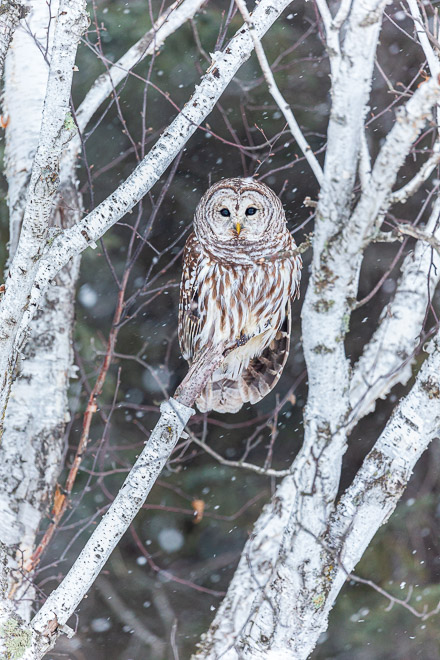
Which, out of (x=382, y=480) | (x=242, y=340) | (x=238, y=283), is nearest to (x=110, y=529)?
(x=382, y=480)

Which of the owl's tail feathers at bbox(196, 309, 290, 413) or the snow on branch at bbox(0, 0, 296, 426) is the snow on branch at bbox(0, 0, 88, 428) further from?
the owl's tail feathers at bbox(196, 309, 290, 413)

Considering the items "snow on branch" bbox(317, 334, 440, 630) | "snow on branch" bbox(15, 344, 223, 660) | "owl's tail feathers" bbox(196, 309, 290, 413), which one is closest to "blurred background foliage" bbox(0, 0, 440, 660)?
"owl's tail feathers" bbox(196, 309, 290, 413)

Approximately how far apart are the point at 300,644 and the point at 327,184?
5.63 feet

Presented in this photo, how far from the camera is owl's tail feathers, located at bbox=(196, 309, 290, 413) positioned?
313 centimetres

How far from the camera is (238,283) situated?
9.77 feet

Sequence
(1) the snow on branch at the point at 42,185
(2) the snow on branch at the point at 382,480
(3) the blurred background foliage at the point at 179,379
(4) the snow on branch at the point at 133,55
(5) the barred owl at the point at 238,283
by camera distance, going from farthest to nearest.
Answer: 1. (3) the blurred background foliage at the point at 179,379
2. (4) the snow on branch at the point at 133,55
3. (5) the barred owl at the point at 238,283
4. (2) the snow on branch at the point at 382,480
5. (1) the snow on branch at the point at 42,185

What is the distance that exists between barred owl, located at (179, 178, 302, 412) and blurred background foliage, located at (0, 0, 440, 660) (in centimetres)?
105

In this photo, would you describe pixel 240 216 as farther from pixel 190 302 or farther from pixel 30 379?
pixel 30 379

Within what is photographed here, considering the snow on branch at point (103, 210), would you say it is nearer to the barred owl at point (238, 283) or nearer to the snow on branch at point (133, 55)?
the barred owl at point (238, 283)

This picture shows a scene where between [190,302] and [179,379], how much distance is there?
5.85 feet

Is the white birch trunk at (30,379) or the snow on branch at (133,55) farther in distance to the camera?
the white birch trunk at (30,379)

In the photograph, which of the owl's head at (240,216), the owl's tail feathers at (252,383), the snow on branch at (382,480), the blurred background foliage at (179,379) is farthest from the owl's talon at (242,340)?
the blurred background foliage at (179,379)

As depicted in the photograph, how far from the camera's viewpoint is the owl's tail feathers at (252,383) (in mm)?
3131

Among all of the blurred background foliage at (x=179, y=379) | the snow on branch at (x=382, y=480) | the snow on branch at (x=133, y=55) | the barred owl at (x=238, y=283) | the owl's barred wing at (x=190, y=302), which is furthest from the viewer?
the blurred background foliage at (x=179, y=379)
